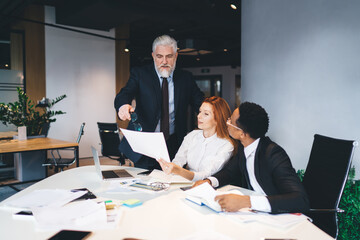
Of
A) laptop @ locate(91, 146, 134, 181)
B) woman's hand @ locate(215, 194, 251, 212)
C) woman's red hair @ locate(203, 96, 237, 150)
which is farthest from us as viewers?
woman's red hair @ locate(203, 96, 237, 150)

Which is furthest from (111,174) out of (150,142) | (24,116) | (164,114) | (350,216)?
(24,116)

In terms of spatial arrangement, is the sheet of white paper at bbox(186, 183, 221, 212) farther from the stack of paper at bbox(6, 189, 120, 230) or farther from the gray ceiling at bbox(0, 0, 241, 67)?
the gray ceiling at bbox(0, 0, 241, 67)

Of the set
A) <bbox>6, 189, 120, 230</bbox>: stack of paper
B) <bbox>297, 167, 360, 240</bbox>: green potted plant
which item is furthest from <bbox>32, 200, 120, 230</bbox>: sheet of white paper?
<bbox>297, 167, 360, 240</bbox>: green potted plant

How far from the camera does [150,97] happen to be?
2547 mm

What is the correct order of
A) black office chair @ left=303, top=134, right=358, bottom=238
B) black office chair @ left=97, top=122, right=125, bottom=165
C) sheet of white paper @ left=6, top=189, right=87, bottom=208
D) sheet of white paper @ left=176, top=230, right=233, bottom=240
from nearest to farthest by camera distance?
sheet of white paper @ left=176, top=230, right=233, bottom=240, sheet of white paper @ left=6, top=189, right=87, bottom=208, black office chair @ left=303, top=134, right=358, bottom=238, black office chair @ left=97, top=122, right=125, bottom=165

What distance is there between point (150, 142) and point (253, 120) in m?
0.63

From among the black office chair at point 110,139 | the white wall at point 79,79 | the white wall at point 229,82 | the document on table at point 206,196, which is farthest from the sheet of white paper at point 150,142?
the white wall at point 229,82

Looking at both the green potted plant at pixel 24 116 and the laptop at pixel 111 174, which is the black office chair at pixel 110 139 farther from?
the laptop at pixel 111 174

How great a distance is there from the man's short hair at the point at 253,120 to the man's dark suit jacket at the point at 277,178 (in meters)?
0.06

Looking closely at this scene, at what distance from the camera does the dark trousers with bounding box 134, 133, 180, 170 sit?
2.58 metres

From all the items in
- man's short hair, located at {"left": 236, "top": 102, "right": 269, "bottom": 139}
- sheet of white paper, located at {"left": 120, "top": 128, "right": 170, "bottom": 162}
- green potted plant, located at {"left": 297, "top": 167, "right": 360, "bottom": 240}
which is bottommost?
green potted plant, located at {"left": 297, "top": 167, "right": 360, "bottom": 240}

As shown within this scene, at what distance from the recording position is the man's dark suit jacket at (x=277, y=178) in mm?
1418

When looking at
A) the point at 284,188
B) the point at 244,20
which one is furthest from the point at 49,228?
the point at 244,20

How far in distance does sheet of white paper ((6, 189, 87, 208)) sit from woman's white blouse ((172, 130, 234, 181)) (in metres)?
0.84
